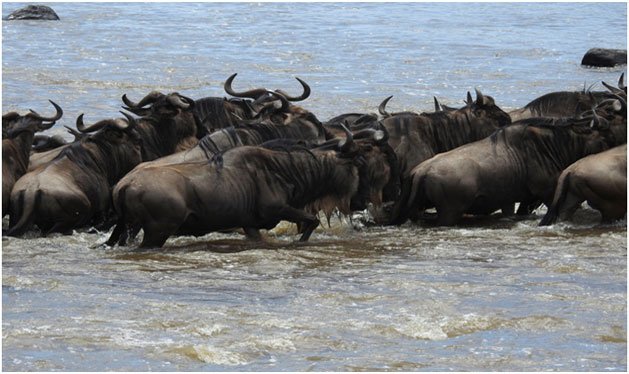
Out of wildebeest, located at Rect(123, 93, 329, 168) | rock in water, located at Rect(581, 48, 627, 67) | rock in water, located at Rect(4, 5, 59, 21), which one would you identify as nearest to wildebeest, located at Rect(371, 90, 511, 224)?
wildebeest, located at Rect(123, 93, 329, 168)

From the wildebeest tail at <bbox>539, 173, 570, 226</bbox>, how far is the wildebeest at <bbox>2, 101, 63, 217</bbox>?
431 centimetres

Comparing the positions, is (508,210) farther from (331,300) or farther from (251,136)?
(331,300)

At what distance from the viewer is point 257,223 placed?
12.9 metres

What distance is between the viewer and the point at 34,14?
133 feet

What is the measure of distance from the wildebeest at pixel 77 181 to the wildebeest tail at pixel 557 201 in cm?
343

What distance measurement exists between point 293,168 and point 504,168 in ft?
6.55

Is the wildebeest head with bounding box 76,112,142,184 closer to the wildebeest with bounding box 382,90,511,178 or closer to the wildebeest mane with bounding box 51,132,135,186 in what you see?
the wildebeest mane with bounding box 51,132,135,186

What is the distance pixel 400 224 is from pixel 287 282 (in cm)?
299

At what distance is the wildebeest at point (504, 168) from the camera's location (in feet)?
44.9

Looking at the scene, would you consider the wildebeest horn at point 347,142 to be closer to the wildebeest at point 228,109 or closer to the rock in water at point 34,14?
the wildebeest at point 228,109

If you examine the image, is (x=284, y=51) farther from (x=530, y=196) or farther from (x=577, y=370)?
(x=577, y=370)

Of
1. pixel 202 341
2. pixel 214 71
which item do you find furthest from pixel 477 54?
pixel 202 341

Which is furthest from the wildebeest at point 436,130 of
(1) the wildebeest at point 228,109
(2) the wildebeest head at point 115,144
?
(2) the wildebeest head at point 115,144

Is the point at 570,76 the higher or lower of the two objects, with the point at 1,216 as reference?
lower
